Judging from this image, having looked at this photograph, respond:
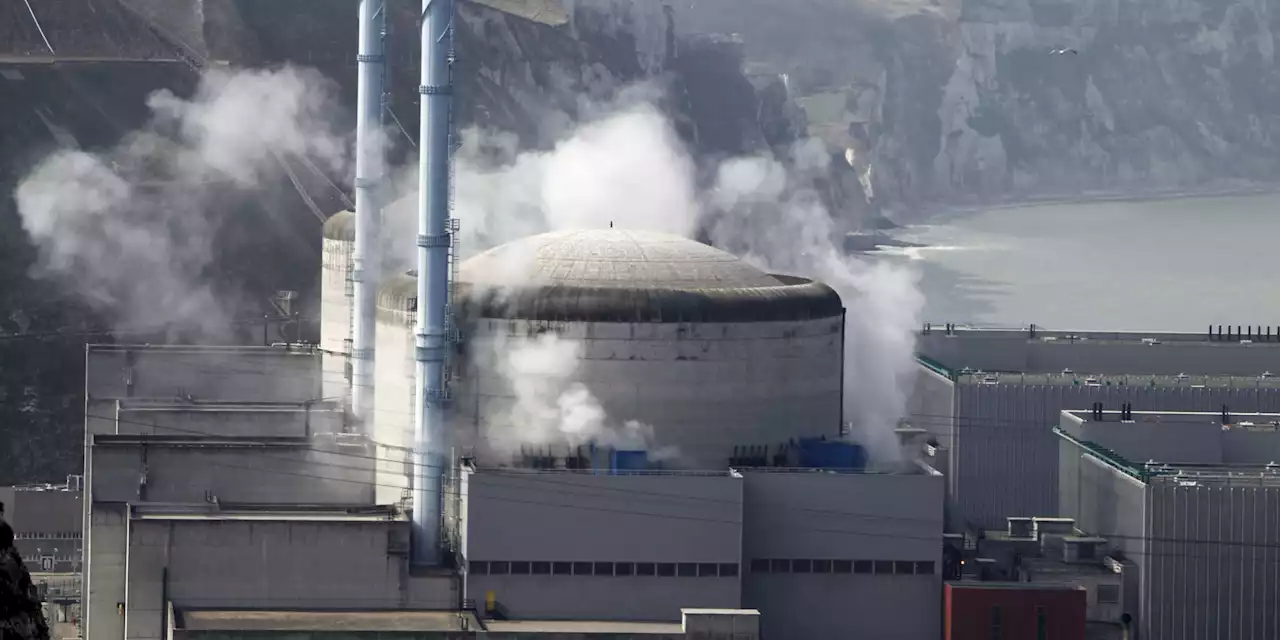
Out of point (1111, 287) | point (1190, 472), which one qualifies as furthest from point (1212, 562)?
point (1111, 287)

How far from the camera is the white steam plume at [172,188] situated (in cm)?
11931

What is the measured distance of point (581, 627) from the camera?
48.7 metres

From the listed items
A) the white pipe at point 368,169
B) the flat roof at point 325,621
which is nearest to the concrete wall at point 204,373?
the white pipe at point 368,169

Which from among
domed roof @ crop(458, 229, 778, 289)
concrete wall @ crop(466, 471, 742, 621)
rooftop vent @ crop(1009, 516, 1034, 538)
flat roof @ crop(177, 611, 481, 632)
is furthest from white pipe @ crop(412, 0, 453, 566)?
rooftop vent @ crop(1009, 516, 1034, 538)

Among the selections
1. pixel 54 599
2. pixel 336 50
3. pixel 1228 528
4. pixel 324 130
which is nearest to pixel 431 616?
pixel 1228 528

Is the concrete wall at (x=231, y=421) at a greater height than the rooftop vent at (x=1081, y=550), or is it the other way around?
the concrete wall at (x=231, y=421)

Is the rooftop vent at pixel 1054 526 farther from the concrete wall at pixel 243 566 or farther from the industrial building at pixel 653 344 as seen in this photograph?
the concrete wall at pixel 243 566

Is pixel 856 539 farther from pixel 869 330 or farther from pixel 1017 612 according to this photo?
pixel 869 330

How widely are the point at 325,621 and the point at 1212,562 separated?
16.6 meters

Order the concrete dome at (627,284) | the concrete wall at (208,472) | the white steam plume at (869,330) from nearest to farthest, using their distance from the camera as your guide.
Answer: the concrete dome at (627,284) → the concrete wall at (208,472) → the white steam plume at (869,330)

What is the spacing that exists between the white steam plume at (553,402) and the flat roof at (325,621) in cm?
420

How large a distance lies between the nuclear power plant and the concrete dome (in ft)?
0.18

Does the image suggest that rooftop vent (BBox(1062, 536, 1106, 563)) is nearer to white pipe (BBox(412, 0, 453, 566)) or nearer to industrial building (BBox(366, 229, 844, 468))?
industrial building (BBox(366, 229, 844, 468))

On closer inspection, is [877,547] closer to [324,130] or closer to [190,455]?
[190,455]
